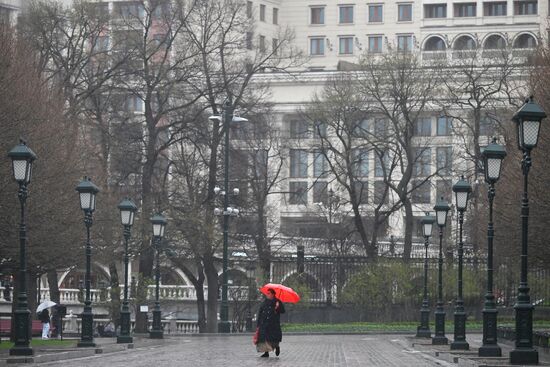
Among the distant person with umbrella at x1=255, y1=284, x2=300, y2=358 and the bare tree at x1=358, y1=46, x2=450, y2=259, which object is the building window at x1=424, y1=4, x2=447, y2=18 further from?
the distant person with umbrella at x1=255, y1=284, x2=300, y2=358

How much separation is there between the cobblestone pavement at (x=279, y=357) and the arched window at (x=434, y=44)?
272ft

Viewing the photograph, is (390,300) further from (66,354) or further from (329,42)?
(329,42)

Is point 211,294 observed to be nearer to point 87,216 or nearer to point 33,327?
point 33,327

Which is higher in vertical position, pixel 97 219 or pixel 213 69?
pixel 213 69

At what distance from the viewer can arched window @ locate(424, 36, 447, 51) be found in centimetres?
12825

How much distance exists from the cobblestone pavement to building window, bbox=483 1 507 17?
276 feet

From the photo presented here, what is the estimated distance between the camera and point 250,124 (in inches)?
2753

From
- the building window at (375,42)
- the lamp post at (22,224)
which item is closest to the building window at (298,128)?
the building window at (375,42)

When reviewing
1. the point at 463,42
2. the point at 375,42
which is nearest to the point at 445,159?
the point at 463,42

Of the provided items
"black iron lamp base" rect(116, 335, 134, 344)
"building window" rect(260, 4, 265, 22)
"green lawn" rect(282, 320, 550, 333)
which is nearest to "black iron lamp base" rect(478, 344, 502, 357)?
"black iron lamp base" rect(116, 335, 134, 344)

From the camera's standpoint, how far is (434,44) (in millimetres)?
129125

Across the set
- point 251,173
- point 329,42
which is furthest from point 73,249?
point 329,42

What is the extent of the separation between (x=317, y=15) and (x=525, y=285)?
109231 mm

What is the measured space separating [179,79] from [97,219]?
33.2ft
